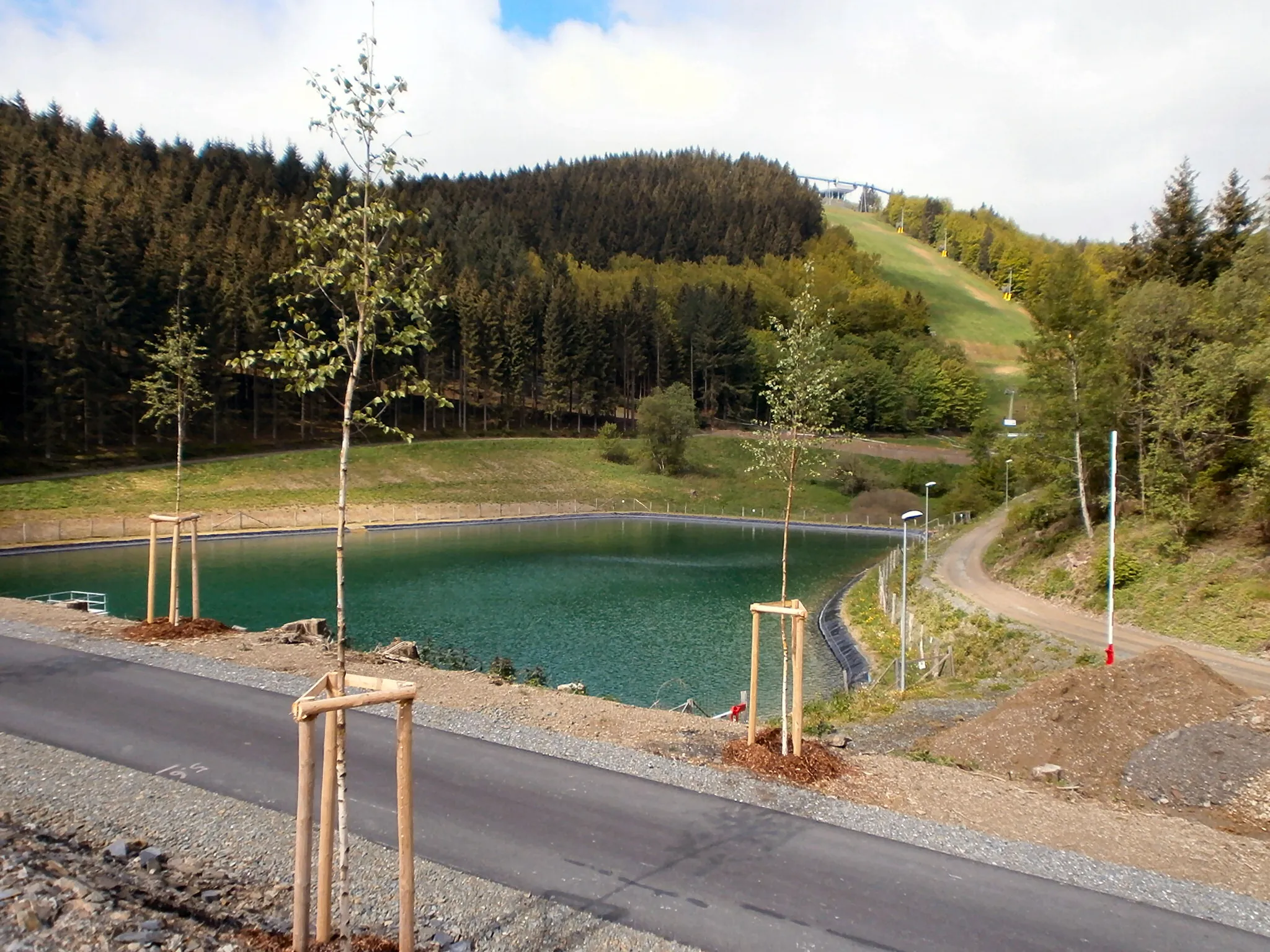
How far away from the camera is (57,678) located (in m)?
12.4

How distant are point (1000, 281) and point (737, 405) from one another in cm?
12470

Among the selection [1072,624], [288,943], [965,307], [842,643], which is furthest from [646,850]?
[965,307]

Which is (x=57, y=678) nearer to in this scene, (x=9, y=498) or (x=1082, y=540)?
(x=1082, y=540)

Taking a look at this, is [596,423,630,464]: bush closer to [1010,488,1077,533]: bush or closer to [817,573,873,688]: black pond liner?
[817,573,873,688]: black pond liner

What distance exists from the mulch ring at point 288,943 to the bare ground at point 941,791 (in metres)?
→ 5.27

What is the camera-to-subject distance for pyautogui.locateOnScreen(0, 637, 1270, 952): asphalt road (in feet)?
22.0

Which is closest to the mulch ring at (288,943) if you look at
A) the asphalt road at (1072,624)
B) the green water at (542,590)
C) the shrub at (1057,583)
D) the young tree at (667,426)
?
the green water at (542,590)

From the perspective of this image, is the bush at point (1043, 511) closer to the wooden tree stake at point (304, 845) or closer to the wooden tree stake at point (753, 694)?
the wooden tree stake at point (753, 694)

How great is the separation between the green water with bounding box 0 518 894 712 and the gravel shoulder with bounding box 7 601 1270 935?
8739 mm

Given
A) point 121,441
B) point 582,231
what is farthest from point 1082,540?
point 582,231

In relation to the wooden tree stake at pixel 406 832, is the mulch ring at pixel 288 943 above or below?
below

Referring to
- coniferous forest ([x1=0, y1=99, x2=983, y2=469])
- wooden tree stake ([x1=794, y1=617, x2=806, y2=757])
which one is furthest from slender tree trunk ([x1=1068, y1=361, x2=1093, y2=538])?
wooden tree stake ([x1=794, y1=617, x2=806, y2=757])

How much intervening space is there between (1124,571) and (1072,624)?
124 inches

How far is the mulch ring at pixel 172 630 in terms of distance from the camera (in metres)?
15.8
